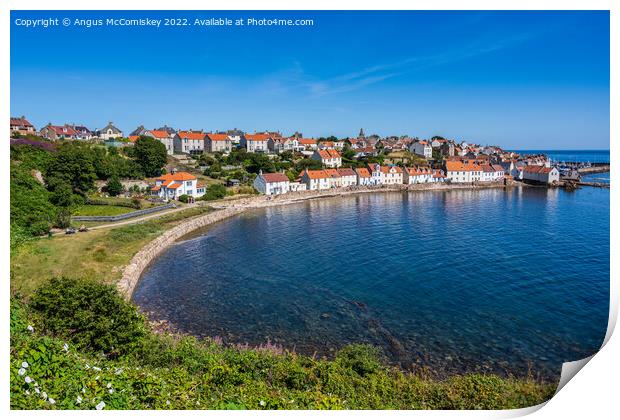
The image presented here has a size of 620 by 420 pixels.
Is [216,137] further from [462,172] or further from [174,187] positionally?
[462,172]

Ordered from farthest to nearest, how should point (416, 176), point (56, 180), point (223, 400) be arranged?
point (416, 176) < point (56, 180) < point (223, 400)

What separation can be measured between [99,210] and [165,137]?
3220 cm

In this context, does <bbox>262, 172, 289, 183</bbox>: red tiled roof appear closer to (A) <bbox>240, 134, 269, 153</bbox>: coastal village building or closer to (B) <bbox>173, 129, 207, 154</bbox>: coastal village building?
(A) <bbox>240, 134, 269, 153</bbox>: coastal village building

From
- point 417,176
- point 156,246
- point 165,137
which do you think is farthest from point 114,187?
point 417,176

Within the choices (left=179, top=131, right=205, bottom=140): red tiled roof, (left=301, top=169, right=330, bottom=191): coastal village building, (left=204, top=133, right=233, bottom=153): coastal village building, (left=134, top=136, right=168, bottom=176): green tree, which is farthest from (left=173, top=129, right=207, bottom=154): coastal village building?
(left=301, top=169, right=330, bottom=191): coastal village building

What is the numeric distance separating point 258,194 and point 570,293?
31985mm

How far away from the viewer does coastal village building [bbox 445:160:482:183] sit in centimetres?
6041

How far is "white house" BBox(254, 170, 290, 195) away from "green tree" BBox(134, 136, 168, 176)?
10.5 metres

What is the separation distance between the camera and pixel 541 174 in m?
60.8

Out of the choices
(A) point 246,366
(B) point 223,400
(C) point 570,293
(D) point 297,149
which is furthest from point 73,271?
(D) point 297,149

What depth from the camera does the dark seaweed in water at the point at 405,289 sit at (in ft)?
40.3

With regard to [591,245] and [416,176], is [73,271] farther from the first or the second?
[416,176]

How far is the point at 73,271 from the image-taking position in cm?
1580

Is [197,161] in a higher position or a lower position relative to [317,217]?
higher
